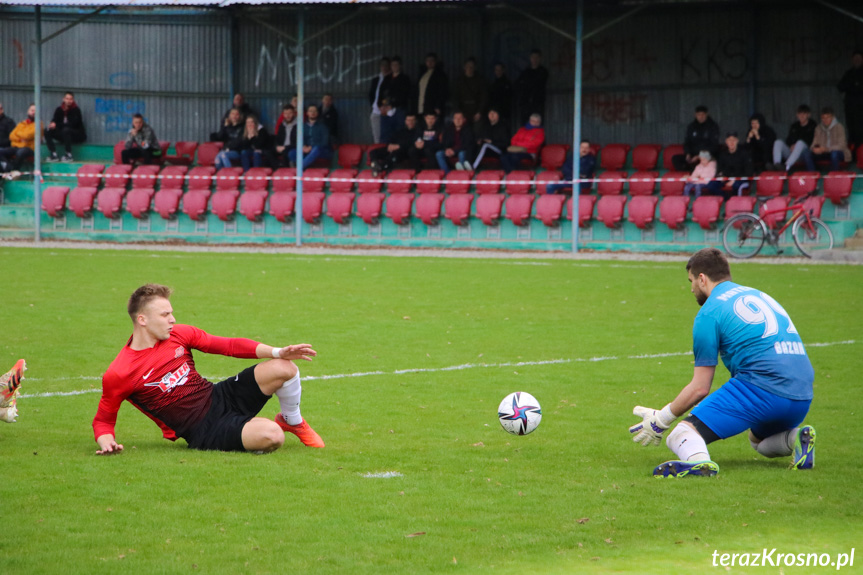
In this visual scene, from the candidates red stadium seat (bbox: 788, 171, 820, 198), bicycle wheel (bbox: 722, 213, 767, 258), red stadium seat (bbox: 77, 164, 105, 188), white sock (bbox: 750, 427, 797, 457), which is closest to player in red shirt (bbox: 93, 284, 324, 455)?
white sock (bbox: 750, 427, 797, 457)

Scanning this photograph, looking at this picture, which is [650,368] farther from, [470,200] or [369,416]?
[470,200]

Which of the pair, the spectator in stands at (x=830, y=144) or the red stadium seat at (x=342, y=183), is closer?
the spectator in stands at (x=830, y=144)

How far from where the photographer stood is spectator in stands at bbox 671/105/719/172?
22.9 meters

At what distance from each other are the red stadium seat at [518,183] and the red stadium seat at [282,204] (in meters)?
4.86

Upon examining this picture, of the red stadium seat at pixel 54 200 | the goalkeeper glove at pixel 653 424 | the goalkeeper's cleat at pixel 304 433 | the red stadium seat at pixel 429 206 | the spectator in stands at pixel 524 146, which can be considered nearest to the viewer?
the goalkeeper glove at pixel 653 424

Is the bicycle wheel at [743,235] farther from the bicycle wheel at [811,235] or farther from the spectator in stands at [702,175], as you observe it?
the spectator in stands at [702,175]

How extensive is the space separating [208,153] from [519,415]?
2280 centimetres

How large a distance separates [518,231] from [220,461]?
1795 cm

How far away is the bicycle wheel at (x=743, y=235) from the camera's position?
20766 mm

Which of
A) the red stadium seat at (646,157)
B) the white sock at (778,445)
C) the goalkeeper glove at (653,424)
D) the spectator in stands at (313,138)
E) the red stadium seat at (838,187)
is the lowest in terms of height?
the white sock at (778,445)

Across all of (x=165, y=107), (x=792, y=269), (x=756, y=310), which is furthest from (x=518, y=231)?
(x=756, y=310)

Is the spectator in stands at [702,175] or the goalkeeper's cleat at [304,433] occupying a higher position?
the spectator in stands at [702,175]

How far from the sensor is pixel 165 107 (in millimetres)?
30922

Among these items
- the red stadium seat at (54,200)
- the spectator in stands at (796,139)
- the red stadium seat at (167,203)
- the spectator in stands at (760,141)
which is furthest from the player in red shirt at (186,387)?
the red stadium seat at (54,200)
